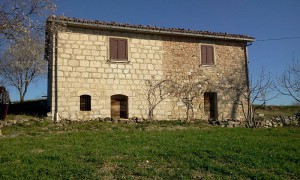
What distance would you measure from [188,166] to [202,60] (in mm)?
10937

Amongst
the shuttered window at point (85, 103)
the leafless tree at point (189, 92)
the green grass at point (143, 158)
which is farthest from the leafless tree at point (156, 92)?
the green grass at point (143, 158)

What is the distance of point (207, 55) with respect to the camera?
1694 cm

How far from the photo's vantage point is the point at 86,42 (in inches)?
572

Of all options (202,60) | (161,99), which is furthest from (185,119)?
(202,60)

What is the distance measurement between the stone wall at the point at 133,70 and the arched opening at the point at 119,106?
306mm

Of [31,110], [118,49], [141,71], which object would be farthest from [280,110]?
[31,110]

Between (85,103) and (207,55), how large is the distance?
280 inches

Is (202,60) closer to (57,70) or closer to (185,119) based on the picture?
(185,119)

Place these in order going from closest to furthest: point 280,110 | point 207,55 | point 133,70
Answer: point 133,70 → point 207,55 → point 280,110

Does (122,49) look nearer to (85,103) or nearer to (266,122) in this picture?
(85,103)

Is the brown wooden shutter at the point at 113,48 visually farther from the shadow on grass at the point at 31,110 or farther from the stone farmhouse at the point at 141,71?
the shadow on grass at the point at 31,110

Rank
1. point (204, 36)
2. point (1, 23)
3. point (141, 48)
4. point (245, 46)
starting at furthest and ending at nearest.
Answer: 1. point (245, 46)
2. point (204, 36)
3. point (141, 48)
4. point (1, 23)

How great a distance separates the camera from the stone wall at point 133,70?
14.1 metres

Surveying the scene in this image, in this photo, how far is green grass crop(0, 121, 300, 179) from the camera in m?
6.01
